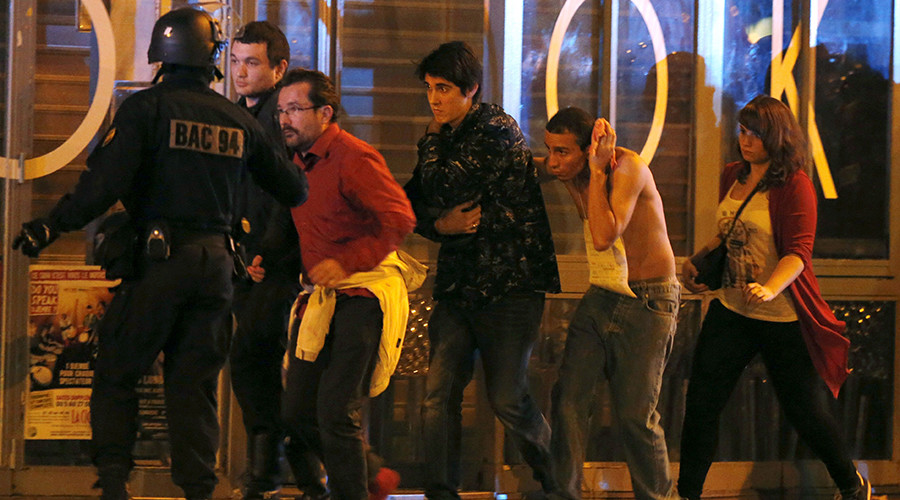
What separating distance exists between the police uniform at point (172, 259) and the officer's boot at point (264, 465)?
661mm

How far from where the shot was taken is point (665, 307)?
4098 millimetres

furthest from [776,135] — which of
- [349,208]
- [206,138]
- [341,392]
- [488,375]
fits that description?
[206,138]

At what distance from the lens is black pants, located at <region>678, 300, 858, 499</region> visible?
444 centimetres

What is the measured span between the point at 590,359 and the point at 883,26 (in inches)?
106

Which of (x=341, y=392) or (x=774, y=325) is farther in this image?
(x=774, y=325)

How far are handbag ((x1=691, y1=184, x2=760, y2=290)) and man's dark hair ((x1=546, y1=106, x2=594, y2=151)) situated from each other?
831 millimetres

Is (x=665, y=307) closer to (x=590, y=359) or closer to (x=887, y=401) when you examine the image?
(x=590, y=359)

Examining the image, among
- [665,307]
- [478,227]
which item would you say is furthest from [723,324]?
[478,227]

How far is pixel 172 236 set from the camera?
3555mm

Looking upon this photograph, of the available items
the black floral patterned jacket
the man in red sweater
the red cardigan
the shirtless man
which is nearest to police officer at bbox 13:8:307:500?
the man in red sweater

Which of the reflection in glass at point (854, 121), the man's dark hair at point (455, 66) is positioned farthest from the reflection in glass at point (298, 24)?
the reflection in glass at point (854, 121)

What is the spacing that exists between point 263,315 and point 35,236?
3.79 ft

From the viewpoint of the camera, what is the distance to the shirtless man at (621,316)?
4043 mm

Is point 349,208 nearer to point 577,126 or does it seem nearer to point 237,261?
point 237,261
